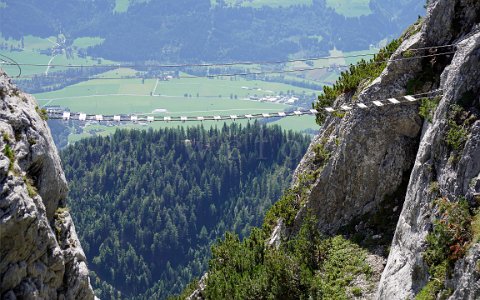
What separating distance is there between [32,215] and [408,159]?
15495 mm

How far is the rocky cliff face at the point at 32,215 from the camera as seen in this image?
18.9 metres

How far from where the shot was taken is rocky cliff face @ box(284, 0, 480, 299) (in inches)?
858

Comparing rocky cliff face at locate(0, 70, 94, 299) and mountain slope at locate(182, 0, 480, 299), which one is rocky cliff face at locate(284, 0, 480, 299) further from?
rocky cliff face at locate(0, 70, 94, 299)

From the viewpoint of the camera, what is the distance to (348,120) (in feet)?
101

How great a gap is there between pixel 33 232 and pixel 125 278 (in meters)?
158

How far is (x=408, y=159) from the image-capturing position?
28.1m

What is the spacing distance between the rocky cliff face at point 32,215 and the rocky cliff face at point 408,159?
423 inches

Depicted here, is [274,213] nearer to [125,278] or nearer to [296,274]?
[296,274]

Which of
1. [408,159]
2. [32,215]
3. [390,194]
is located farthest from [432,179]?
[32,215]

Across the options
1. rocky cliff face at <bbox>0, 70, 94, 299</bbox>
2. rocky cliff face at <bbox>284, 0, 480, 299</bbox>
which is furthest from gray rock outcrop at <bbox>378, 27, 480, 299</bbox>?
rocky cliff face at <bbox>0, 70, 94, 299</bbox>

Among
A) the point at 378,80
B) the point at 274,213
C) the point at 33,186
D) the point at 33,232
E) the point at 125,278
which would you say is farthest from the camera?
the point at 125,278

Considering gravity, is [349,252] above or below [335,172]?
below

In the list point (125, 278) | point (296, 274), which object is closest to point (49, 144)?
point (296, 274)

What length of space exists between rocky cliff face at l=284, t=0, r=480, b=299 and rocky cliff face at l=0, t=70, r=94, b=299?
10753 millimetres
